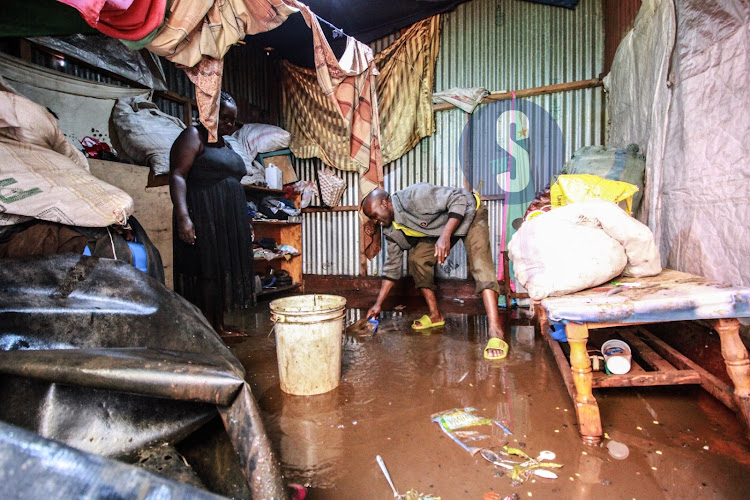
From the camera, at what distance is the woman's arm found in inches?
111

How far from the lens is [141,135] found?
3.58 meters

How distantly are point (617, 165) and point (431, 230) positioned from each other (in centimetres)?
143

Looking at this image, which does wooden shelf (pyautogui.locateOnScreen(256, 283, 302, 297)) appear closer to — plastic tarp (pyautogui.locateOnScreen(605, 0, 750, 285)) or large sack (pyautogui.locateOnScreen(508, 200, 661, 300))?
large sack (pyautogui.locateOnScreen(508, 200, 661, 300))

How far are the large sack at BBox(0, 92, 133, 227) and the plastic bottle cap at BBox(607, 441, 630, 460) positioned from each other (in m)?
2.22

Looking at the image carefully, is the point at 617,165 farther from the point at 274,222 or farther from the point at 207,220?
the point at 274,222

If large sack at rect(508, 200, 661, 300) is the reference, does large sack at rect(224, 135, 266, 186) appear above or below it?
above

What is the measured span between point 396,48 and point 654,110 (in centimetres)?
319

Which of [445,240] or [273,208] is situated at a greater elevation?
[273,208]

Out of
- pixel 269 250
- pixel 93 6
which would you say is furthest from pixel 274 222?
pixel 93 6

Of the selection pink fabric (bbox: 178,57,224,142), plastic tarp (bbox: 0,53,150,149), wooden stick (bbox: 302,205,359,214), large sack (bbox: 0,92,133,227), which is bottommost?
Answer: large sack (bbox: 0,92,133,227)

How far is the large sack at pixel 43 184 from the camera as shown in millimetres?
1534

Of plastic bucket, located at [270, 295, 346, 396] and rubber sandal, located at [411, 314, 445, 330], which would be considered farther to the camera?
rubber sandal, located at [411, 314, 445, 330]

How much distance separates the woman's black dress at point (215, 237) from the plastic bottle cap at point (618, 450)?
8.57 feet

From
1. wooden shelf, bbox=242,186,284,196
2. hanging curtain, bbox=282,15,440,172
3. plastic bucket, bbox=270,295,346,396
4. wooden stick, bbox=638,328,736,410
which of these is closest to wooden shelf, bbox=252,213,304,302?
wooden shelf, bbox=242,186,284,196
